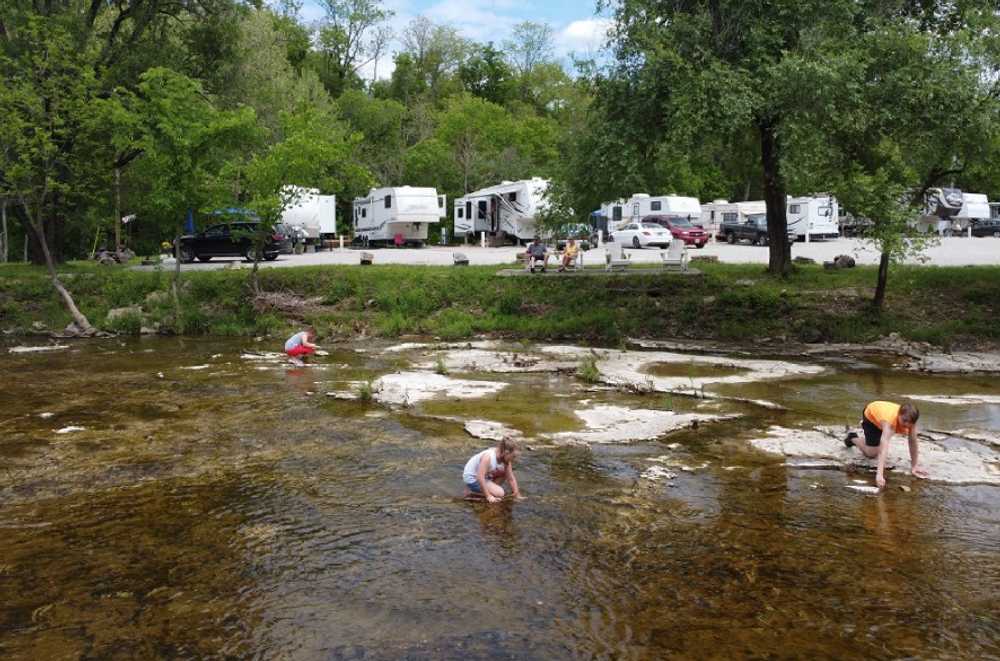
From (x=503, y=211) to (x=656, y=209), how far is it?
31.7ft

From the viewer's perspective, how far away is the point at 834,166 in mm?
20281

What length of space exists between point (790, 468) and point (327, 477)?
6.09m

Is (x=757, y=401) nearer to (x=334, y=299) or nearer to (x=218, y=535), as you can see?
(x=218, y=535)

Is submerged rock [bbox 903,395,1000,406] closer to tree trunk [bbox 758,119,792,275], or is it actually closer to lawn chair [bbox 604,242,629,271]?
tree trunk [bbox 758,119,792,275]

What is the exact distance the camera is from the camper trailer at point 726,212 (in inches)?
1973

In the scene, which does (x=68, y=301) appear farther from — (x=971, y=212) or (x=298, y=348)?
(x=971, y=212)

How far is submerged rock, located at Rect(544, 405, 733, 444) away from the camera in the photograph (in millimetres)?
12266

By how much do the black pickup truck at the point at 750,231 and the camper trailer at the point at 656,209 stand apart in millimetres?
2175

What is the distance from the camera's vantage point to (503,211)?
46.2m

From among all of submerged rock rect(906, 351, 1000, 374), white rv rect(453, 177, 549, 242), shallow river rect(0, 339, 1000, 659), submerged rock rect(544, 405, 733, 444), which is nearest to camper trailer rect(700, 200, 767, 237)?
white rv rect(453, 177, 549, 242)

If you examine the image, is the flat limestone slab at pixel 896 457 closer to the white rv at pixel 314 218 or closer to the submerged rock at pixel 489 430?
the submerged rock at pixel 489 430

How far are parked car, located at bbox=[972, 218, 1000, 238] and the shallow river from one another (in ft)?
152

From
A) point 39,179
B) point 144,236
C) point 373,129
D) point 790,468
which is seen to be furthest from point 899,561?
point 373,129

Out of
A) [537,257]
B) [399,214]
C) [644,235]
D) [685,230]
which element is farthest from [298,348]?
[685,230]
